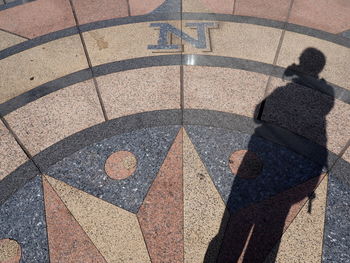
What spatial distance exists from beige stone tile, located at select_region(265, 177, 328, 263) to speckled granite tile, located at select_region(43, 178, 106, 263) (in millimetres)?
2246

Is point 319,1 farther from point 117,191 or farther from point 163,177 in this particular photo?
point 117,191

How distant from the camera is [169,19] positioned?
7.41 meters

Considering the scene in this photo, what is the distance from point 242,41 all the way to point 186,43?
134 centimetres

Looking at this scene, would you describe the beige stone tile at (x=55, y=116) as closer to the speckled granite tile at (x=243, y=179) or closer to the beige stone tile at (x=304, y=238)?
the speckled granite tile at (x=243, y=179)

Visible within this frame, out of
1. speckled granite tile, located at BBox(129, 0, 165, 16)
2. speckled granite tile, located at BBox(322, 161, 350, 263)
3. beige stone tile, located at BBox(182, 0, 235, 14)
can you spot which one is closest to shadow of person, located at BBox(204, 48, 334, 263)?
speckled granite tile, located at BBox(322, 161, 350, 263)

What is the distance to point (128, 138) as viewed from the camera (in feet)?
15.8

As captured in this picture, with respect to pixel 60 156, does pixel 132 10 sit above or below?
above

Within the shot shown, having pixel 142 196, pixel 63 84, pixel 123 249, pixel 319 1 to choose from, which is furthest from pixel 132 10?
pixel 123 249

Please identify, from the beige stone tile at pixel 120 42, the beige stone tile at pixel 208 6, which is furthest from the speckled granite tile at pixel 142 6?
the beige stone tile at pixel 208 6

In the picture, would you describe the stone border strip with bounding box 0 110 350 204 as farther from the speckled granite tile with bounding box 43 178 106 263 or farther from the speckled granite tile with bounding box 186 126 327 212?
the speckled granite tile with bounding box 43 178 106 263

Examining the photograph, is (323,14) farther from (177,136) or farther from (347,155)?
(177,136)

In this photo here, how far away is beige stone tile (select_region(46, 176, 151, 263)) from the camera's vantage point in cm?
354

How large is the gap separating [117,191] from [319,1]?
773 cm

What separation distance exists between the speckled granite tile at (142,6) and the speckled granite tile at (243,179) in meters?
4.48
